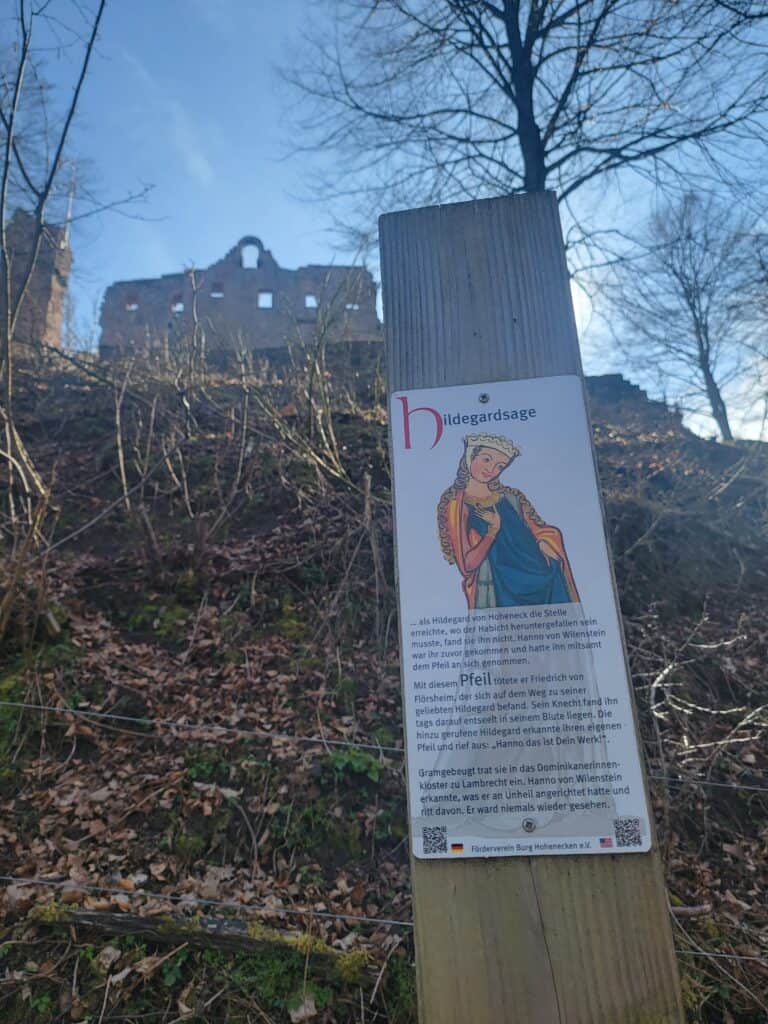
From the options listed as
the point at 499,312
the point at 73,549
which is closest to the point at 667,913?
the point at 499,312

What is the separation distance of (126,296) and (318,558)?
29389 mm

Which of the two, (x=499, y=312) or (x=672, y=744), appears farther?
(x=672, y=744)

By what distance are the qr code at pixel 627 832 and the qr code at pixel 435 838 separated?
17.0 inches

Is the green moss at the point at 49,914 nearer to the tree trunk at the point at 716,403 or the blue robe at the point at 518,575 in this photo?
the blue robe at the point at 518,575

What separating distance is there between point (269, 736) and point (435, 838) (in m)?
2.99

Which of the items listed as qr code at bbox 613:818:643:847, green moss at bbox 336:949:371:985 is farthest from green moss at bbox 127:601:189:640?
qr code at bbox 613:818:643:847

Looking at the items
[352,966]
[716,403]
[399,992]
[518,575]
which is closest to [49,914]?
[352,966]

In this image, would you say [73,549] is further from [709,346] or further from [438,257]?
[709,346]

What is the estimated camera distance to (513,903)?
179 cm

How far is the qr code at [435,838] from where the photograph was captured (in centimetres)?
185

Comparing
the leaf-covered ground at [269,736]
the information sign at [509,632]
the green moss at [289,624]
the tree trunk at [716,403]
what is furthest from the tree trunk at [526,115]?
the tree trunk at [716,403]

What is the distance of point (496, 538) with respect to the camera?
2.07 metres

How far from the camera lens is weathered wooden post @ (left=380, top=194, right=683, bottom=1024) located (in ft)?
5.75

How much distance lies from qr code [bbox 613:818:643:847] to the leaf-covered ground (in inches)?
83.1
